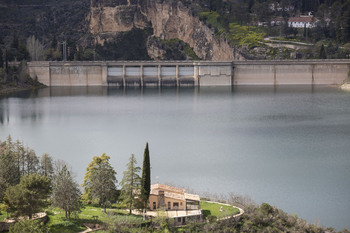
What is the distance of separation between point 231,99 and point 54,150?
79.9 feet

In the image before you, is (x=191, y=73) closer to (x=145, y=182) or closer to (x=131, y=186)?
(x=131, y=186)

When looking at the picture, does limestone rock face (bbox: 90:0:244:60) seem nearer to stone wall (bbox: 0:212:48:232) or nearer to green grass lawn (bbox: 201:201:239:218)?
green grass lawn (bbox: 201:201:239:218)

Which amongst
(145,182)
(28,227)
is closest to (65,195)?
(145,182)

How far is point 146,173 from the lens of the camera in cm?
2142

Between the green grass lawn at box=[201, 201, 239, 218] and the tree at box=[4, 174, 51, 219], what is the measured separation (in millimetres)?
5456

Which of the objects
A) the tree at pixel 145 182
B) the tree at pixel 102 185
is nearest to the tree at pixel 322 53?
the tree at pixel 102 185

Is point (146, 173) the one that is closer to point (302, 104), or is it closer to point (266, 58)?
point (302, 104)

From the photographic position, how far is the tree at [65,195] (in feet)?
67.6

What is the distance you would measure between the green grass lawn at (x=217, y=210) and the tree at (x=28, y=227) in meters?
5.56

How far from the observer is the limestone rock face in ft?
260

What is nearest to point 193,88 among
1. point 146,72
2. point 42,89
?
point 146,72

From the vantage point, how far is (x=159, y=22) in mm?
85000

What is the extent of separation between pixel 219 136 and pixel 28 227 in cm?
1973

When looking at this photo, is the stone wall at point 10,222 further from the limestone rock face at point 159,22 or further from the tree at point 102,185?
the limestone rock face at point 159,22
